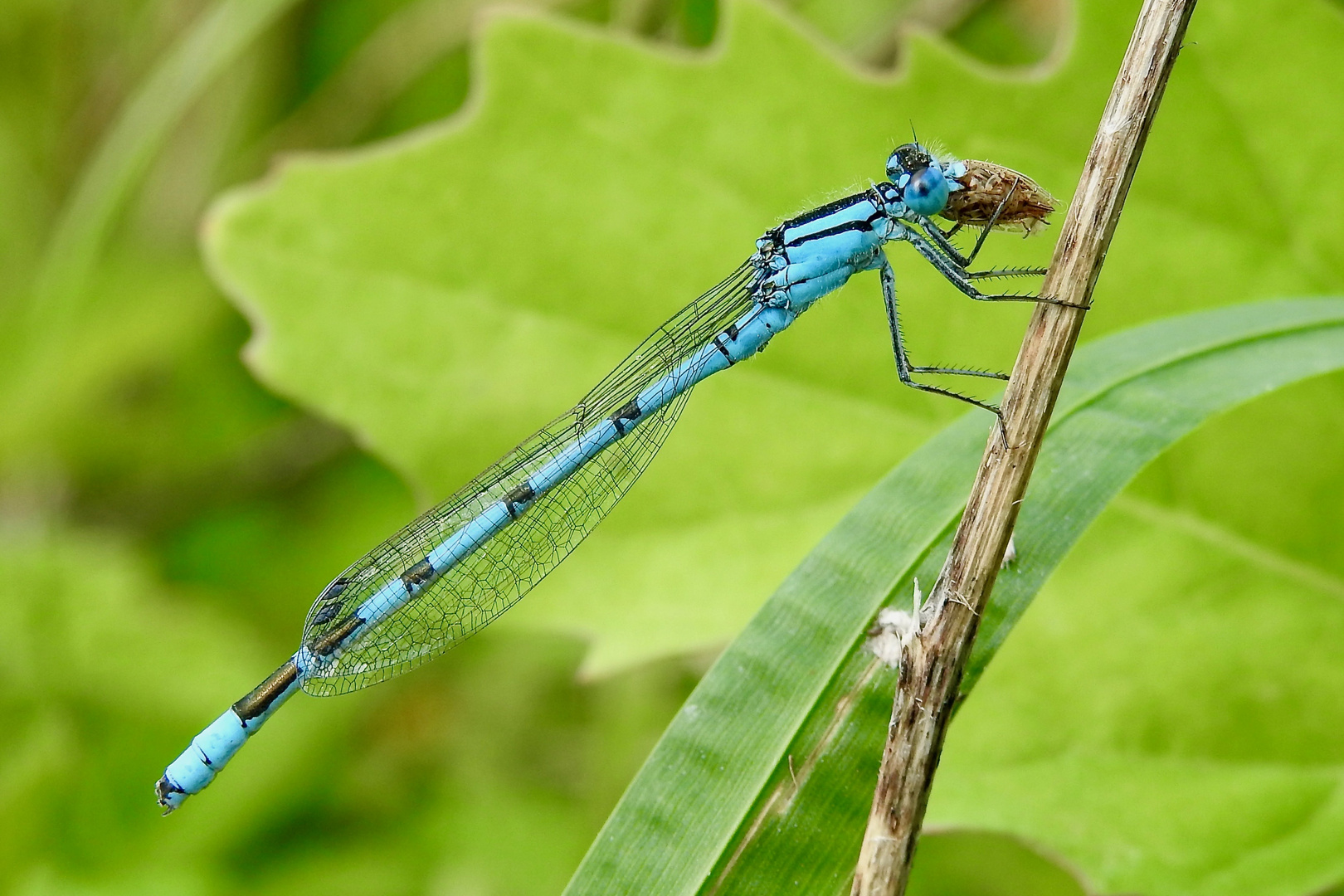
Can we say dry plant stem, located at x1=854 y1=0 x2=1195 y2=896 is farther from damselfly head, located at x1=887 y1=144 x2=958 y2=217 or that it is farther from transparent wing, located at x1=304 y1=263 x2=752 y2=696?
transparent wing, located at x1=304 y1=263 x2=752 y2=696

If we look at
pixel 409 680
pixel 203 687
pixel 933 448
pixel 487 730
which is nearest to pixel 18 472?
pixel 203 687

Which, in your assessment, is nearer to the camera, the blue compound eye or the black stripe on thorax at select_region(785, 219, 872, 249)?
the blue compound eye

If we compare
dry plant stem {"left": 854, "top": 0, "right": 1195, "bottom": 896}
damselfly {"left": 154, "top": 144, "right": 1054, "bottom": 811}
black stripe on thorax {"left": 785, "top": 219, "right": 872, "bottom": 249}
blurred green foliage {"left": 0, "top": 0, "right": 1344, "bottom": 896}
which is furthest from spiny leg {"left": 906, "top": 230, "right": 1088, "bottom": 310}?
dry plant stem {"left": 854, "top": 0, "right": 1195, "bottom": 896}

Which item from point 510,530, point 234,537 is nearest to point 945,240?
point 510,530

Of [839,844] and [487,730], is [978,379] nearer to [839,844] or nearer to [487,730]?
[839,844]

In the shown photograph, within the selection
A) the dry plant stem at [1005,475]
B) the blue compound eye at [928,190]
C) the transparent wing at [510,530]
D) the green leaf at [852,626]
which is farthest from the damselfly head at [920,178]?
the dry plant stem at [1005,475]

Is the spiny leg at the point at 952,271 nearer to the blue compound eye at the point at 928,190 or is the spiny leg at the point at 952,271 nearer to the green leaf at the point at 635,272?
Result: the blue compound eye at the point at 928,190

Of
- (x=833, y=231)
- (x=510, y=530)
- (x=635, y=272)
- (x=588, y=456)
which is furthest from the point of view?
(x=510, y=530)

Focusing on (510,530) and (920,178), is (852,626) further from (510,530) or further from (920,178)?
(510,530)

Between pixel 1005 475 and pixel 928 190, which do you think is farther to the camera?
pixel 928 190
